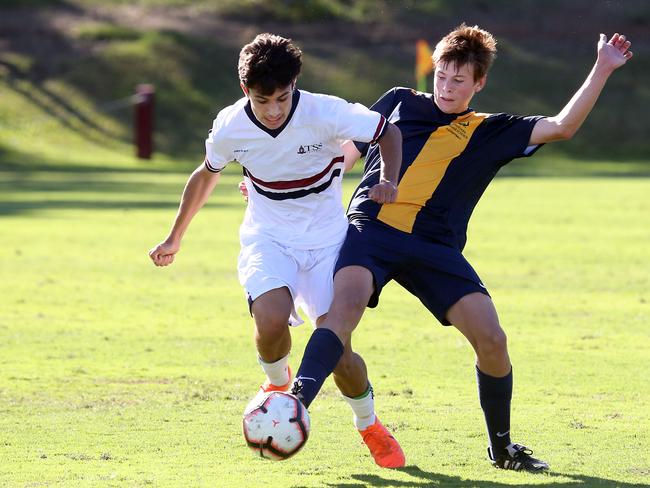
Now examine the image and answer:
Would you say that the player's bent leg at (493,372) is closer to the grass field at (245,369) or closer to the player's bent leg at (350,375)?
the grass field at (245,369)

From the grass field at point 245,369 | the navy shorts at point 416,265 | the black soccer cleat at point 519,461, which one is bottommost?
the grass field at point 245,369

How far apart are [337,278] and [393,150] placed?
63 centimetres

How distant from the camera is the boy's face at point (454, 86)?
20.2 ft

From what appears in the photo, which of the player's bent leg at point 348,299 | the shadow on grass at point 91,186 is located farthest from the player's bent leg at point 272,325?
the shadow on grass at point 91,186

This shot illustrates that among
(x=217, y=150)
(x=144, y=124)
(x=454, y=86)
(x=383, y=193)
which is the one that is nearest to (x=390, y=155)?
(x=383, y=193)

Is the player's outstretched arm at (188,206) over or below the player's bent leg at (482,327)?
over

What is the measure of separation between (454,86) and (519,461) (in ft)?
5.84

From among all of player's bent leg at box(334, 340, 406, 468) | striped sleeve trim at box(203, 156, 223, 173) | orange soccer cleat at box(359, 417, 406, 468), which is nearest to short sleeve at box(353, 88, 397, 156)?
striped sleeve trim at box(203, 156, 223, 173)

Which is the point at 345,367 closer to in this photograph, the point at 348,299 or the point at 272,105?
the point at 348,299

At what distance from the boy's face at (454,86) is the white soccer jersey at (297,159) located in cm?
46

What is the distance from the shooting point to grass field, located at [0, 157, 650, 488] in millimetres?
5852

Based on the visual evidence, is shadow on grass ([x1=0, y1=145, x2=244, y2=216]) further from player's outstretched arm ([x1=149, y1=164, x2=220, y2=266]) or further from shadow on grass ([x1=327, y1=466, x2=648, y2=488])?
shadow on grass ([x1=327, y1=466, x2=648, y2=488])

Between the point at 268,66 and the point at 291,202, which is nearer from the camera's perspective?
the point at 268,66

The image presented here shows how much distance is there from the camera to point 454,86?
620 cm
